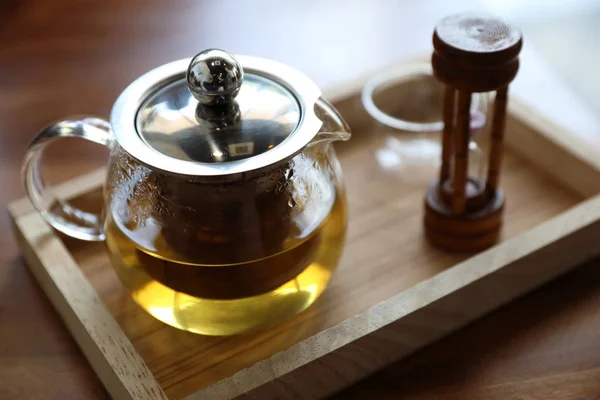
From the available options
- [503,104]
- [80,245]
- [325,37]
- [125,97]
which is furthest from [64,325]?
[325,37]

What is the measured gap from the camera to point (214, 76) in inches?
16.9

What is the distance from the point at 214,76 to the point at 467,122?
0.19 m

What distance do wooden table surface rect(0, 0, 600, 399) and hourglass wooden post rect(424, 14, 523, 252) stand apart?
6 centimetres

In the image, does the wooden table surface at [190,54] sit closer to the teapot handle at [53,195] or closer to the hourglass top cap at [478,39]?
the teapot handle at [53,195]

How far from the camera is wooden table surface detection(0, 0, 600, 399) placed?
0.50 meters

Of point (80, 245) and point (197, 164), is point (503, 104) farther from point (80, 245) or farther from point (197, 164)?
point (80, 245)

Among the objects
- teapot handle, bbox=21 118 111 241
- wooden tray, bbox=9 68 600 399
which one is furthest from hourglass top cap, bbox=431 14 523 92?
teapot handle, bbox=21 118 111 241

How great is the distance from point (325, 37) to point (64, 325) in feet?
1.51

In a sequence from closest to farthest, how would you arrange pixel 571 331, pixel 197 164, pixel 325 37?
pixel 197 164 → pixel 571 331 → pixel 325 37

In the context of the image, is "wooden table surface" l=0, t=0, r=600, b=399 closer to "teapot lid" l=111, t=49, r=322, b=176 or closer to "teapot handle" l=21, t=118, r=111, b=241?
"teapot handle" l=21, t=118, r=111, b=241

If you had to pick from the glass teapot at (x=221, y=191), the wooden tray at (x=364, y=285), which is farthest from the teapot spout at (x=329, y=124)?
the wooden tray at (x=364, y=285)

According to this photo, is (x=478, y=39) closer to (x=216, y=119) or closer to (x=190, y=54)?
(x=216, y=119)

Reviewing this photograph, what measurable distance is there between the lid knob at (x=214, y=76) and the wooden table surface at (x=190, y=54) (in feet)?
0.67

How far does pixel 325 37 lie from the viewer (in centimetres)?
86
